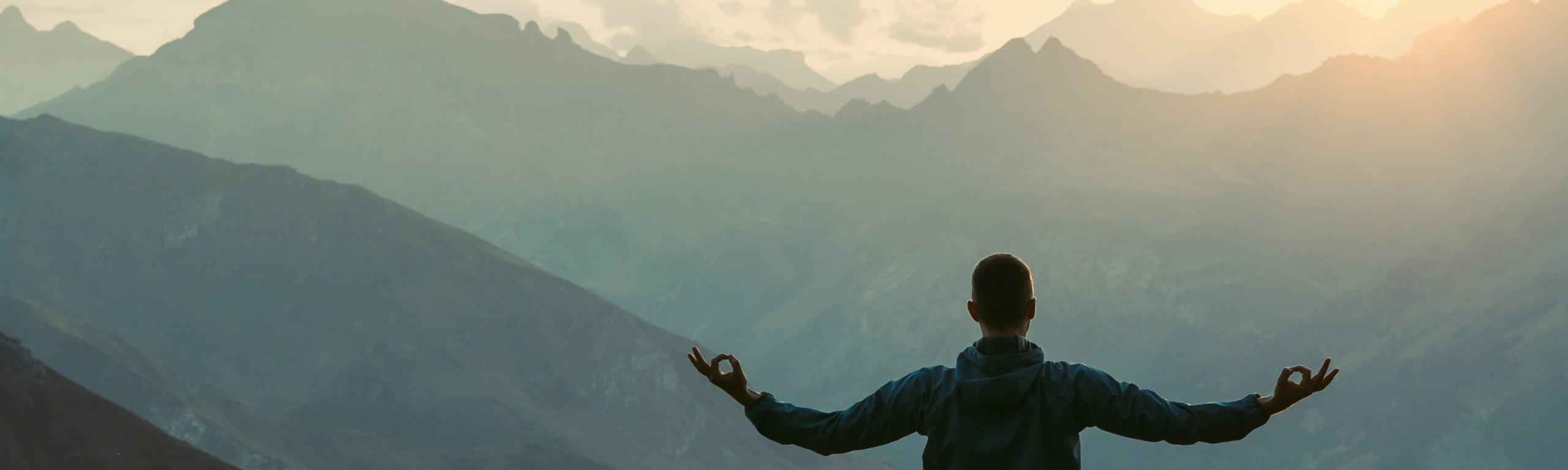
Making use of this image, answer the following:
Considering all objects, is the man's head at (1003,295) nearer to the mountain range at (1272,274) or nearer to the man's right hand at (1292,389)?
the man's right hand at (1292,389)

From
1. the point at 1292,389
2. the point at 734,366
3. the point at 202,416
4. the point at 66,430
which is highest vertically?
the point at 202,416

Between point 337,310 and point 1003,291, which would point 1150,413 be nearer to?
point 1003,291

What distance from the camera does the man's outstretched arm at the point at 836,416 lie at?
13.9 feet

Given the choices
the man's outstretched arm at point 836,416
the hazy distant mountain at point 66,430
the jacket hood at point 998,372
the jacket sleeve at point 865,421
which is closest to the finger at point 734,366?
the man's outstretched arm at point 836,416

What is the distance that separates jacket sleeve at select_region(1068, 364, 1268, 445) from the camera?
4027mm

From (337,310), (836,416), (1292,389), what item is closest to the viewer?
(1292,389)

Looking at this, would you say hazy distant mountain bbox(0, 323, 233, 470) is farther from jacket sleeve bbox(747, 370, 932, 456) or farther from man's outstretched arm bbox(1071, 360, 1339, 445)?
man's outstretched arm bbox(1071, 360, 1339, 445)

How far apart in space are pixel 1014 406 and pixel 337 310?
111m

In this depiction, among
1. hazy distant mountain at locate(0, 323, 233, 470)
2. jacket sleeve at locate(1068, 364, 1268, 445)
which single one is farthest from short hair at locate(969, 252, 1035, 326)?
hazy distant mountain at locate(0, 323, 233, 470)

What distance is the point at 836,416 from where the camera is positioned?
4.34 meters

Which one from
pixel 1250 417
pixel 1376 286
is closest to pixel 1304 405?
pixel 1376 286

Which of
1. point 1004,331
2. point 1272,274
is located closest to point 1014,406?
point 1004,331

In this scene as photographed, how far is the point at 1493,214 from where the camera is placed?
5157 inches

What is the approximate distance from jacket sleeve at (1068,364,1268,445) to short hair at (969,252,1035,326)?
0.26m
